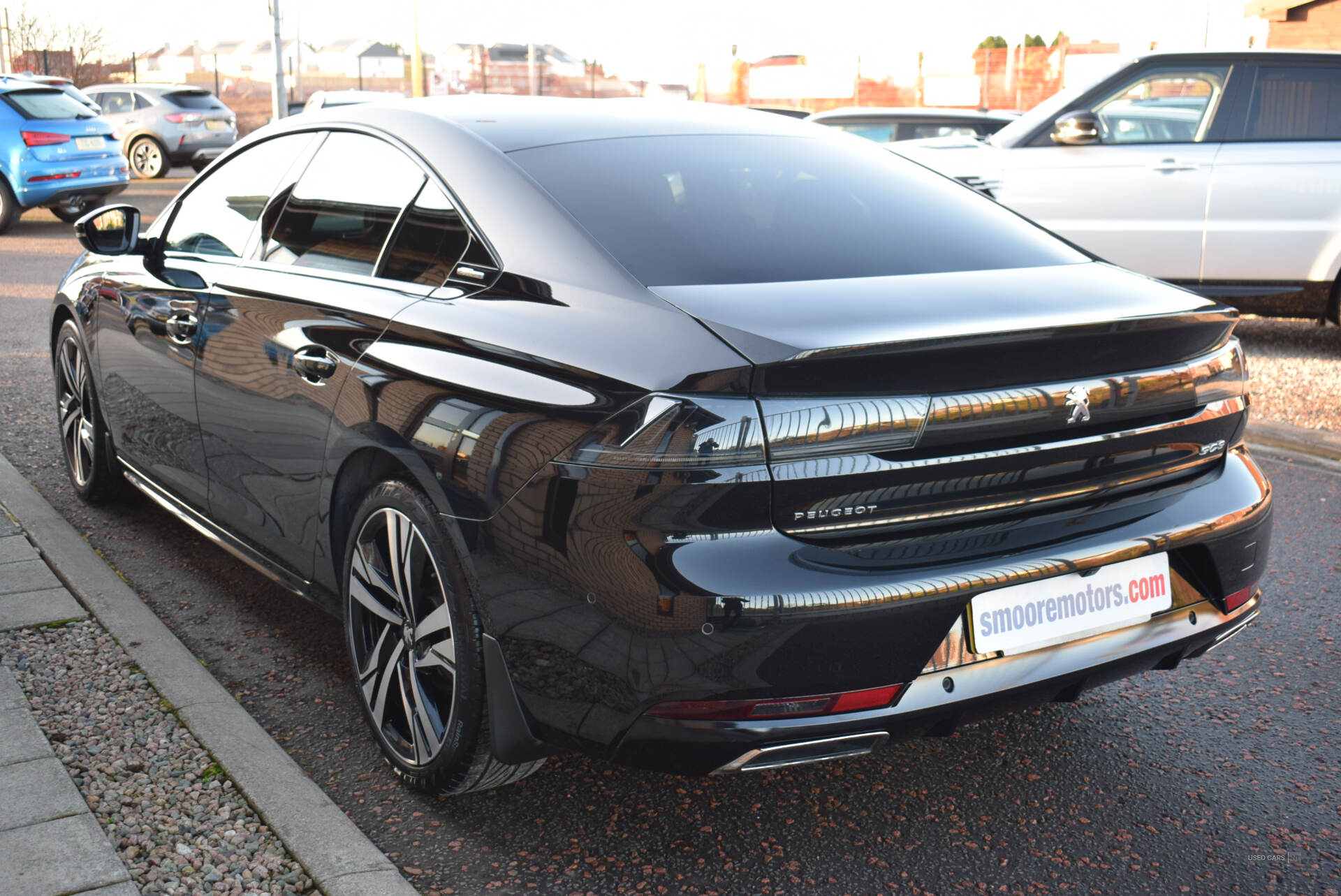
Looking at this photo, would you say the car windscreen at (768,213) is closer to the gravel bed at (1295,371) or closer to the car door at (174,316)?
the car door at (174,316)

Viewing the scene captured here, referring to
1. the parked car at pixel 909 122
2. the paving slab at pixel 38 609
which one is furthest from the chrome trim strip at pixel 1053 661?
the parked car at pixel 909 122

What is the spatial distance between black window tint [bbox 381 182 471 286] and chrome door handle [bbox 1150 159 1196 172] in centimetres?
644

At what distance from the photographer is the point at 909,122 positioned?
44.0ft

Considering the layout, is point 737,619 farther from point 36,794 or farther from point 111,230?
point 111,230

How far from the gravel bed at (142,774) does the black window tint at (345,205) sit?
1179mm

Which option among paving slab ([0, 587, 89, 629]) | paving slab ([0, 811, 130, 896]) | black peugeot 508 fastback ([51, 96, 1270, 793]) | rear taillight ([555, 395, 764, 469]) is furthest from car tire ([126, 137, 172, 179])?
rear taillight ([555, 395, 764, 469])

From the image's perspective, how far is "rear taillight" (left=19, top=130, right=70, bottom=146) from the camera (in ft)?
49.1

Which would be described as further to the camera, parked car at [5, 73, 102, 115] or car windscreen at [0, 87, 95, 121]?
parked car at [5, 73, 102, 115]

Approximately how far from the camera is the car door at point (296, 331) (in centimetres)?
294

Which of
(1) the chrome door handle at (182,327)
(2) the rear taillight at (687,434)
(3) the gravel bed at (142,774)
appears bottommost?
(3) the gravel bed at (142,774)

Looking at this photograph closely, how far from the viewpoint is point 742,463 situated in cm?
209

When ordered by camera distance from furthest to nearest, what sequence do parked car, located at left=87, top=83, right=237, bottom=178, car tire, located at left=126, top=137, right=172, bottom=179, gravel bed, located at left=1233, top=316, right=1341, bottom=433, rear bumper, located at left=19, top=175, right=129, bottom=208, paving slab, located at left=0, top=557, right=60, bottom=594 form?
car tire, located at left=126, top=137, right=172, bottom=179 → parked car, located at left=87, top=83, right=237, bottom=178 → rear bumper, located at left=19, top=175, right=129, bottom=208 → gravel bed, located at left=1233, top=316, right=1341, bottom=433 → paving slab, located at left=0, top=557, right=60, bottom=594

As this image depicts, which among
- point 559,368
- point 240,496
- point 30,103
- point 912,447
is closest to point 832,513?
point 912,447

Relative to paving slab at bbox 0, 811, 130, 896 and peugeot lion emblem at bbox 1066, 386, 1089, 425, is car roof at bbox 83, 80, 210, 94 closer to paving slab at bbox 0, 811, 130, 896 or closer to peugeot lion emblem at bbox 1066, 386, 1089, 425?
paving slab at bbox 0, 811, 130, 896
